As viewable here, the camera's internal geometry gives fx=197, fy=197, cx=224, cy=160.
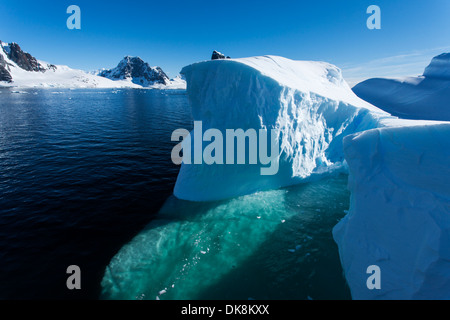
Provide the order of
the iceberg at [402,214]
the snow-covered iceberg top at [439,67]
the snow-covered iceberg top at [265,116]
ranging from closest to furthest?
the iceberg at [402,214] → the snow-covered iceberg top at [265,116] → the snow-covered iceberg top at [439,67]

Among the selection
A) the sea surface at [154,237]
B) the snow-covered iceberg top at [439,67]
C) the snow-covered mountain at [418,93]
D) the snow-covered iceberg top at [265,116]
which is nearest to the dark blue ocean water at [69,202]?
the sea surface at [154,237]

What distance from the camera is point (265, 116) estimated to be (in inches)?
415

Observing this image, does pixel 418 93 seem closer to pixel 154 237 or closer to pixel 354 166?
pixel 354 166

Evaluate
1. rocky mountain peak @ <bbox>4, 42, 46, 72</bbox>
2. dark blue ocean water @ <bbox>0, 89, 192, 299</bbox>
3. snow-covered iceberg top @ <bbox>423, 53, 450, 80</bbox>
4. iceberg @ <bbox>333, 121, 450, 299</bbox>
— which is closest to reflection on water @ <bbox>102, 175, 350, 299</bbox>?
dark blue ocean water @ <bbox>0, 89, 192, 299</bbox>

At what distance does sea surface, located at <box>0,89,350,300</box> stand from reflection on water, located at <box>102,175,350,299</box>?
0.12 ft

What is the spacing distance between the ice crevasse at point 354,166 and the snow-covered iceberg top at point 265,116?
0.05 m

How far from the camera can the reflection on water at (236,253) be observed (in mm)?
6227

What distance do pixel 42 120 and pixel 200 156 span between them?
31821 millimetres

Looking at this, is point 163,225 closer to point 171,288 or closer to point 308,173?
point 171,288

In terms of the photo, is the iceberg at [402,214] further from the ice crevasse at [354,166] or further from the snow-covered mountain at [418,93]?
the snow-covered mountain at [418,93]

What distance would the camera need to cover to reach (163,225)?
926cm

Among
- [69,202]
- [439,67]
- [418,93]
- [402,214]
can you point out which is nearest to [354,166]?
[402,214]

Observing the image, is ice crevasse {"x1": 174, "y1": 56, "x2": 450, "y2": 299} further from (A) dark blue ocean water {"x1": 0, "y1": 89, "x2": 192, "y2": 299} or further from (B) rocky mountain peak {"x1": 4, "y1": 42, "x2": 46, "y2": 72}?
(B) rocky mountain peak {"x1": 4, "y1": 42, "x2": 46, "y2": 72}
